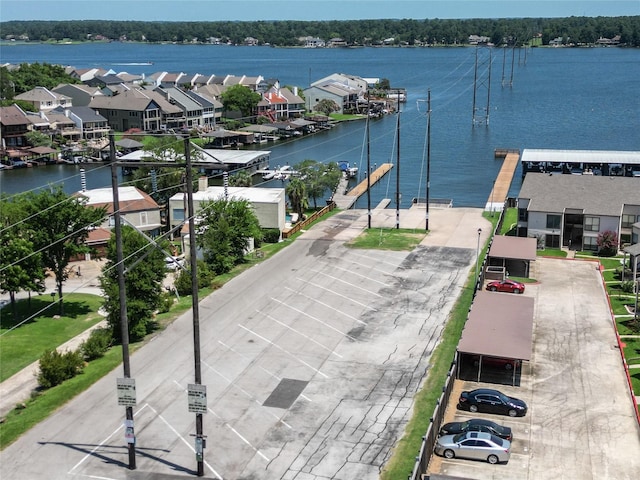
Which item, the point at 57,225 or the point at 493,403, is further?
the point at 57,225

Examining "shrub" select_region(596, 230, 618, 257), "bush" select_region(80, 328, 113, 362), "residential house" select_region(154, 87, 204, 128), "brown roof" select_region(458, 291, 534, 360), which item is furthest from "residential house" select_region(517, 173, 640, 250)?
"residential house" select_region(154, 87, 204, 128)

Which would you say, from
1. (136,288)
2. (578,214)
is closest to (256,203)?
(136,288)

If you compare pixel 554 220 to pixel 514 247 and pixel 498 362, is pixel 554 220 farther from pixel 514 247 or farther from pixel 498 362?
pixel 498 362

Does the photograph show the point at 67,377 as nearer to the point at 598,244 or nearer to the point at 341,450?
the point at 341,450

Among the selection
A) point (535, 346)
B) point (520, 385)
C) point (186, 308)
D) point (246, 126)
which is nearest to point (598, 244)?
point (535, 346)

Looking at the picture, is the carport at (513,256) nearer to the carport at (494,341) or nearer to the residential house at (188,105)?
the carport at (494,341)

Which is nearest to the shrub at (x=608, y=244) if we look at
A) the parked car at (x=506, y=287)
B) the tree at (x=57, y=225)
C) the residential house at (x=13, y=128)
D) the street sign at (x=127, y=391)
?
the parked car at (x=506, y=287)
